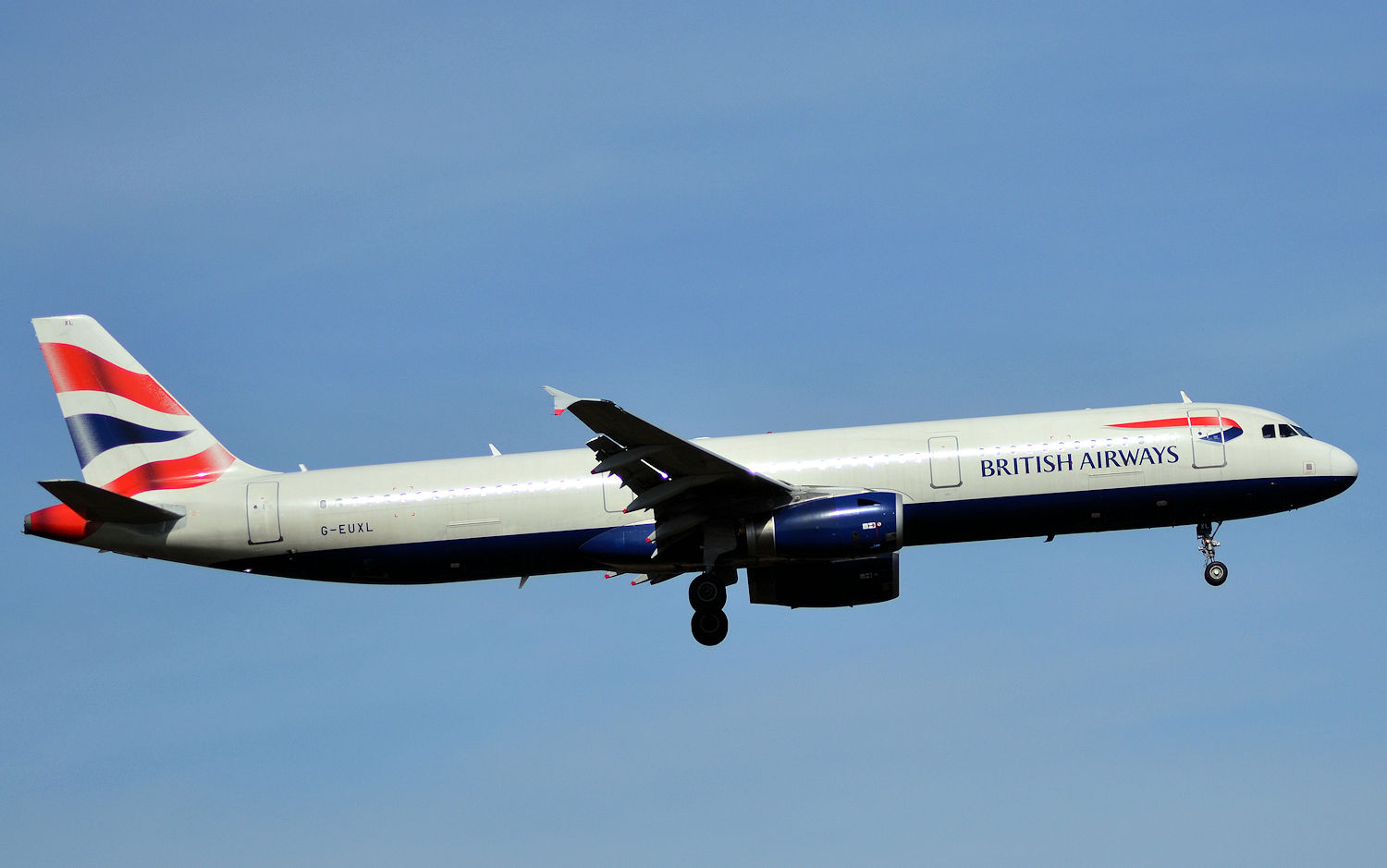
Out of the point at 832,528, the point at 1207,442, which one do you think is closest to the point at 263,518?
the point at 832,528

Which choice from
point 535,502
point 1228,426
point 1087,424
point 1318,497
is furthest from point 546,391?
point 1318,497

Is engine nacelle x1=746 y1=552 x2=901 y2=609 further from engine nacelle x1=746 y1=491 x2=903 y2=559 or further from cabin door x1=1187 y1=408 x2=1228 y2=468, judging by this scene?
cabin door x1=1187 y1=408 x2=1228 y2=468

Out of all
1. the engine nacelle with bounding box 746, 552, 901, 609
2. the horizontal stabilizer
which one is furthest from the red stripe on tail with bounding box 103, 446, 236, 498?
Answer: the engine nacelle with bounding box 746, 552, 901, 609

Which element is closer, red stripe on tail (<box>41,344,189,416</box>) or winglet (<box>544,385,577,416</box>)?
winglet (<box>544,385,577,416</box>)

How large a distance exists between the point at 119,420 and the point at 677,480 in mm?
16010

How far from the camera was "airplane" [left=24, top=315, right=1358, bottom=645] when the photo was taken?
130 ft

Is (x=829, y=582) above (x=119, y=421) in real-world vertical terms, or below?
below

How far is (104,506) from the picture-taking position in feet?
133

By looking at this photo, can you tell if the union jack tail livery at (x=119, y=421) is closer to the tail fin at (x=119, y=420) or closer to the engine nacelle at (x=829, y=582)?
the tail fin at (x=119, y=420)

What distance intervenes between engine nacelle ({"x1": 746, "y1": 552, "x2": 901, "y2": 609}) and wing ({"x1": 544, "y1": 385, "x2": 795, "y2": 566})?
3139 millimetres

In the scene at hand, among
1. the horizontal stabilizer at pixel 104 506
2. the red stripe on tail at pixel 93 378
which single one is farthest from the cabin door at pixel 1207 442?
the red stripe on tail at pixel 93 378

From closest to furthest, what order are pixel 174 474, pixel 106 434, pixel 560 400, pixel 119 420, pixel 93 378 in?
pixel 560 400 → pixel 174 474 → pixel 106 434 → pixel 119 420 → pixel 93 378

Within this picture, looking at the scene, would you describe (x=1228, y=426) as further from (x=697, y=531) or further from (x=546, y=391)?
(x=546, y=391)

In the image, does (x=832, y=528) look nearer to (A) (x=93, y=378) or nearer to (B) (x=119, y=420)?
(B) (x=119, y=420)
